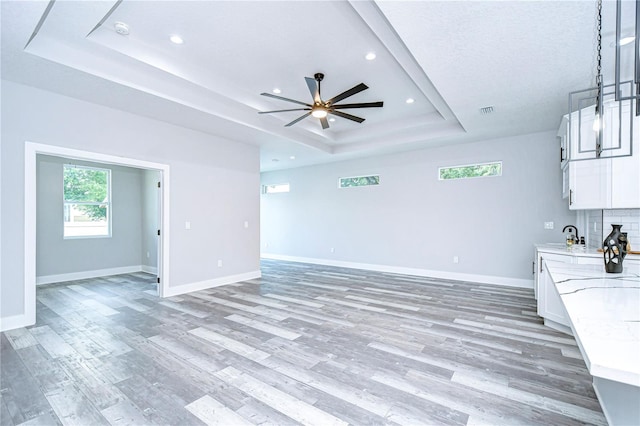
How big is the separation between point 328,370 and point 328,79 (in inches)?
136

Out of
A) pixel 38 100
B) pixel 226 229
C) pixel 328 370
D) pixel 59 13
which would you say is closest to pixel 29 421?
pixel 328 370

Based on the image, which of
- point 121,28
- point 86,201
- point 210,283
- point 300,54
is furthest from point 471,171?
point 86,201

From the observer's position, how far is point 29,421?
1.91 m

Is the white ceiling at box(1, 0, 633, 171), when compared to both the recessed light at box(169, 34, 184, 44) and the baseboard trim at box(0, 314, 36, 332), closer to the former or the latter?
the recessed light at box(169, 34, 184, 44)

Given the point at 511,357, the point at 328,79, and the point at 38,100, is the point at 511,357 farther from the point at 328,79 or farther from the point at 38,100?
the point at 38,100

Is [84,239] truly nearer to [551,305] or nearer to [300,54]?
[300,54]

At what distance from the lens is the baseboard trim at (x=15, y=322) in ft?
11.0

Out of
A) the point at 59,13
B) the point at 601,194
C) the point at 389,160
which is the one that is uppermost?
the point at 59,13

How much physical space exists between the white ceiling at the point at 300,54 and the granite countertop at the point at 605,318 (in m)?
2.00

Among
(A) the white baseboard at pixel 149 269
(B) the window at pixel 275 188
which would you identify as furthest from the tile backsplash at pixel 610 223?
(A) the white baseboard at pixel 149 269

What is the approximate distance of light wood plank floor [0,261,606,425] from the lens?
1982 mm

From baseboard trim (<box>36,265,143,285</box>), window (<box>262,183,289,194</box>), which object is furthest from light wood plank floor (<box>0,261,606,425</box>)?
window (<box>262,183,289,194</box>)

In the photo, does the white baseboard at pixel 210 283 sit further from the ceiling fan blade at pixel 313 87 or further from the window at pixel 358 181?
the ceiling fan blade at pixel 313 87

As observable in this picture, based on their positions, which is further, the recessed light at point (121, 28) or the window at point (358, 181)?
the window at point (358, 181)
